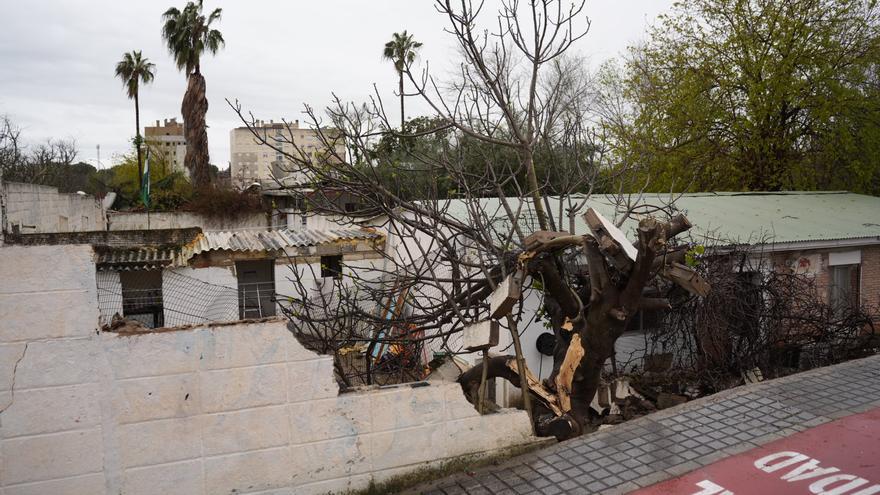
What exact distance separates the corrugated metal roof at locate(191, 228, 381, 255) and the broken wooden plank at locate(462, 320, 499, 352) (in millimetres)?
7218

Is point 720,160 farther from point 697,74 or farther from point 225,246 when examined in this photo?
point 225,246

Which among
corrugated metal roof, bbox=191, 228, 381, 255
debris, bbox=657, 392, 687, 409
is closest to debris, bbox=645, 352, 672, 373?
debris, bbox=657, 392, 687, 409

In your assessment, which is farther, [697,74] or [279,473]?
[697,74]

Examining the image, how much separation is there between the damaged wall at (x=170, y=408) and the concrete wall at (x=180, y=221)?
2337 centimetres

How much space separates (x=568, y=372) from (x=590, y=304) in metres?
0.77

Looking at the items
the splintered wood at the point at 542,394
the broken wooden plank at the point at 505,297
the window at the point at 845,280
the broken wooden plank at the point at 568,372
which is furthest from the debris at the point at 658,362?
the broken wooden plank at the point at 505,297

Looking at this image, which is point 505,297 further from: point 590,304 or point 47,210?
point 47,210

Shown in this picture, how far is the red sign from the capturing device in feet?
17.0

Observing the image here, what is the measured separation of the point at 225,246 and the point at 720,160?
14745 millimetres

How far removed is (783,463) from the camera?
5.59 m

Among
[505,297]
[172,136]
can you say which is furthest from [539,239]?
[172,136]

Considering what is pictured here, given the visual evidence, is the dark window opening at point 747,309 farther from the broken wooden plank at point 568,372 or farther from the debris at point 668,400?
the broken wooden plank at point 568,372

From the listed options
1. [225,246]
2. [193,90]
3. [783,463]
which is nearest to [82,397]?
[783,463]

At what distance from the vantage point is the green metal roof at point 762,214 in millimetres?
11844
